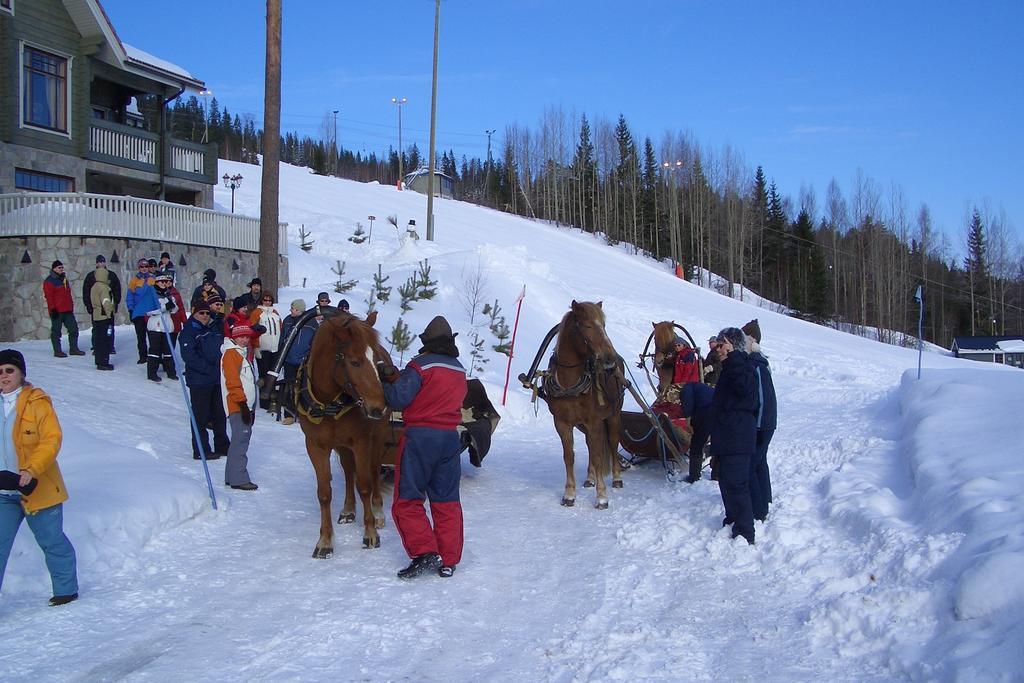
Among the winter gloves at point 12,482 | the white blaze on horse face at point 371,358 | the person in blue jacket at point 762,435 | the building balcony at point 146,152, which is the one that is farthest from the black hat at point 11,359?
the building balcony at point 146,152

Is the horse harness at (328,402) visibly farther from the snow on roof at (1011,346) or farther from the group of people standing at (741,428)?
the snow on roof at (1011,346)

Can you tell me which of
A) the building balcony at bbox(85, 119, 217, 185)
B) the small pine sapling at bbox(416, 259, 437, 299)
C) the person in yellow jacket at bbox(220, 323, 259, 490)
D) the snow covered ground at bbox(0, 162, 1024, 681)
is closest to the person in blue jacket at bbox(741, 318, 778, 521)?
the snow covered ground at bbox(0, 162, 1024, 681)

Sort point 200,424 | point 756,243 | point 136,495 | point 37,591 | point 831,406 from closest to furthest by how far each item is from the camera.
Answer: point 37,591, point 136,495, point 200,424, point 831,406, point 756,243

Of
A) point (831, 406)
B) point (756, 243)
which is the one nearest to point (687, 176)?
point (756, 243)

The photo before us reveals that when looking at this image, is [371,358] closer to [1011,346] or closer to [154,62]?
[154,62]

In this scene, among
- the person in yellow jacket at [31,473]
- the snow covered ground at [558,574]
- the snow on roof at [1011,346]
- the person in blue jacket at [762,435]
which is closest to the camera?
the snow covered ground at [558,574]

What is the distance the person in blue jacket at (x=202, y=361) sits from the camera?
883 cm

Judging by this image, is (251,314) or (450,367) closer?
(450,367)

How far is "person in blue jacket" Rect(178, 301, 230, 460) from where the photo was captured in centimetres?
883

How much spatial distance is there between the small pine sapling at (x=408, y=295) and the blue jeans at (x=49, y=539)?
48.8 ft

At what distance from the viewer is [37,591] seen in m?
5.28

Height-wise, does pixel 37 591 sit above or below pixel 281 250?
below

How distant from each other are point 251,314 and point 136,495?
4.92 m

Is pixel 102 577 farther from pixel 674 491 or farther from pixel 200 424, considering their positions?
pixel 674 491
